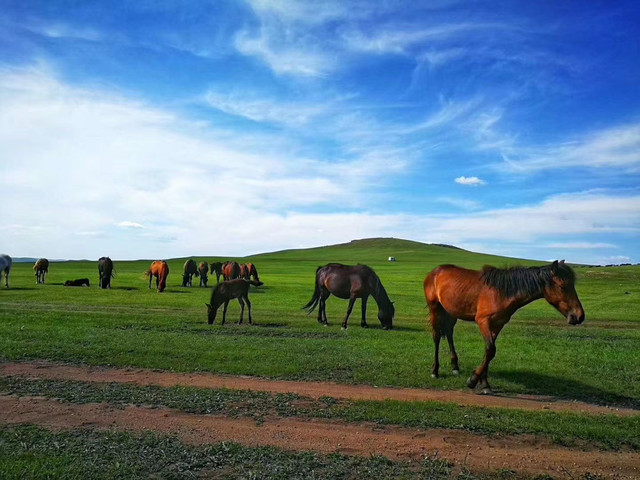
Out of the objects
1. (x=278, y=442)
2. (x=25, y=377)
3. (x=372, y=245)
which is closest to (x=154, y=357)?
(x=25, y=377)

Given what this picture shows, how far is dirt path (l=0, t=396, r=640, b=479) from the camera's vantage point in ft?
20.6

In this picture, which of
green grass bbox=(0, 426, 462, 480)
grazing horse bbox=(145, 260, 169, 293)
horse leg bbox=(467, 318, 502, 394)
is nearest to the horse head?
horse leg bbox=(467, 318, 502, 394)

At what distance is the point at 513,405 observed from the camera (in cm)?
905

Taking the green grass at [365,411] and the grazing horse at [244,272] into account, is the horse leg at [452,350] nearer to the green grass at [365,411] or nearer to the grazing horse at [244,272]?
the green grass at [365,411]

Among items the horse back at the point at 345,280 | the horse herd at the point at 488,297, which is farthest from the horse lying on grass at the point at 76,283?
the horse herd at the point at 488,297

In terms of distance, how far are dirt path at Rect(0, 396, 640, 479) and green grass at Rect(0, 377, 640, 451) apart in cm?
28

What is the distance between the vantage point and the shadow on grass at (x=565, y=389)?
9.51 m

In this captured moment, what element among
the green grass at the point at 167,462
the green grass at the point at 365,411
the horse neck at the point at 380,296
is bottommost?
the green grass at the point at 167,462

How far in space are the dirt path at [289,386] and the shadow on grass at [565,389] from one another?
394mm

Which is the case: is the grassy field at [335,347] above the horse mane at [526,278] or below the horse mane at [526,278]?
below

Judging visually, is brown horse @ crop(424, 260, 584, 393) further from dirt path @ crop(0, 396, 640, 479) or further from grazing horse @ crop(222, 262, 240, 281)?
grazing horse @ crop(222, 262, 240, 281)

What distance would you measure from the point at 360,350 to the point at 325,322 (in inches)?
224

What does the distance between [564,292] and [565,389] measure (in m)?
2.37

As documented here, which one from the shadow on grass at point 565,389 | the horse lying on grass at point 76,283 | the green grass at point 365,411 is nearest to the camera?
the green grass at point 365,411
